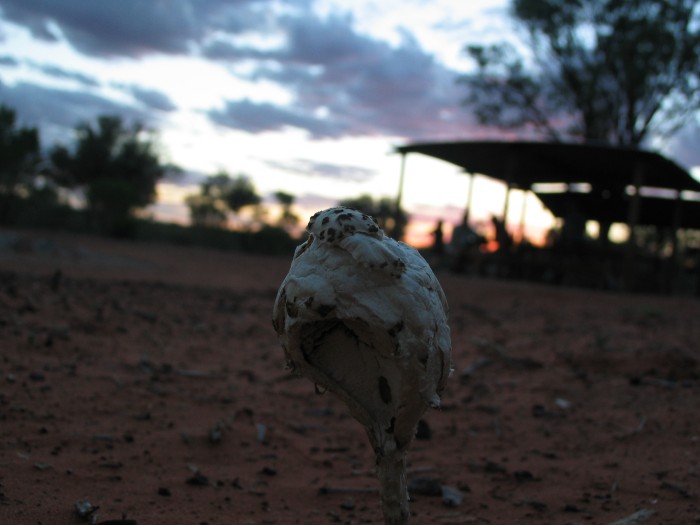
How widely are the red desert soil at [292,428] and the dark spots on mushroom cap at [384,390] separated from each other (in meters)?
1.29

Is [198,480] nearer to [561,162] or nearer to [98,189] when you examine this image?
[561,162]

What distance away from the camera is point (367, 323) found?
1799mm

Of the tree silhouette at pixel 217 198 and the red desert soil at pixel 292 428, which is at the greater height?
the tree silhouette at pixel 217 198

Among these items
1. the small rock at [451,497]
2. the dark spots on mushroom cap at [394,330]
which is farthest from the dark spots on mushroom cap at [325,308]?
the small rock at [451,497]

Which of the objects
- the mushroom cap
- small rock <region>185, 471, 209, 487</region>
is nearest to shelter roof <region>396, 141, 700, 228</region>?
small rock <region>185, 471, 209, 487</region>

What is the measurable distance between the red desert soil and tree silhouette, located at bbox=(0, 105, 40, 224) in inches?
1005

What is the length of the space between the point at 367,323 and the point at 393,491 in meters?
0.60

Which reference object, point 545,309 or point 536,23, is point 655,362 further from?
point 536,23

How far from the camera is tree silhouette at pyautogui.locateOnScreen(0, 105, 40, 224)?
2947 cm

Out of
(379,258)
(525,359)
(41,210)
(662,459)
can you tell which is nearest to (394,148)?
(525,359)

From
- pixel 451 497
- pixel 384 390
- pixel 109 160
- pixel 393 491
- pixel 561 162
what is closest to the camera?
pixel 384 390

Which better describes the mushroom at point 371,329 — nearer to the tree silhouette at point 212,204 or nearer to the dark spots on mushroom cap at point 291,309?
the dark spots on mushroom cap at point 291,309

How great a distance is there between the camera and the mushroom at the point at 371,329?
1810 mm

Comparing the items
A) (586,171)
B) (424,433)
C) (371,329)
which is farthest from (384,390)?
(586,171)
